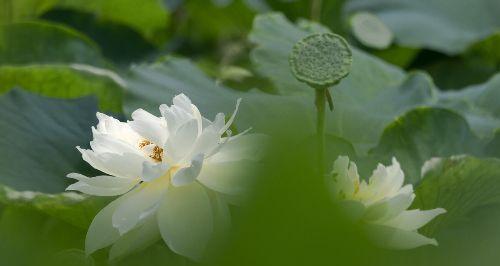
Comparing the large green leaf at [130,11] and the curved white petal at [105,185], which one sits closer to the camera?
the curved white petal at [105,185]

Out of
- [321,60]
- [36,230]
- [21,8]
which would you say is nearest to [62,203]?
[36,230]

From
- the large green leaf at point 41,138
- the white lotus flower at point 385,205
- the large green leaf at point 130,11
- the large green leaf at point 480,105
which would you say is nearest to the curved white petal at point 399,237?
the white lotus flower at point 385,205

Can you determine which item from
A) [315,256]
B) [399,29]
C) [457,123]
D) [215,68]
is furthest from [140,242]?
[399,29]

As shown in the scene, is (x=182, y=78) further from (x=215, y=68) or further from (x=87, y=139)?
(x=215, y=68)

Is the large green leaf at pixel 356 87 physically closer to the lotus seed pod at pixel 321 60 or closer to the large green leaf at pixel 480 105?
the large green leaf at pixel 480 105

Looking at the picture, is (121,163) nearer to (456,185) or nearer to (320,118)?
(320,118)

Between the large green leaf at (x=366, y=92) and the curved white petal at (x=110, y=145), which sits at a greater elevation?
the curved white petal at (x=110, y=145)

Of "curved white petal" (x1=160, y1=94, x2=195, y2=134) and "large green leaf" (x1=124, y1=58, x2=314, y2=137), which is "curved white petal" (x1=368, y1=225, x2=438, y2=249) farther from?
"large green leaf" (x1=124, y1=58, x2=314, y2=137)
